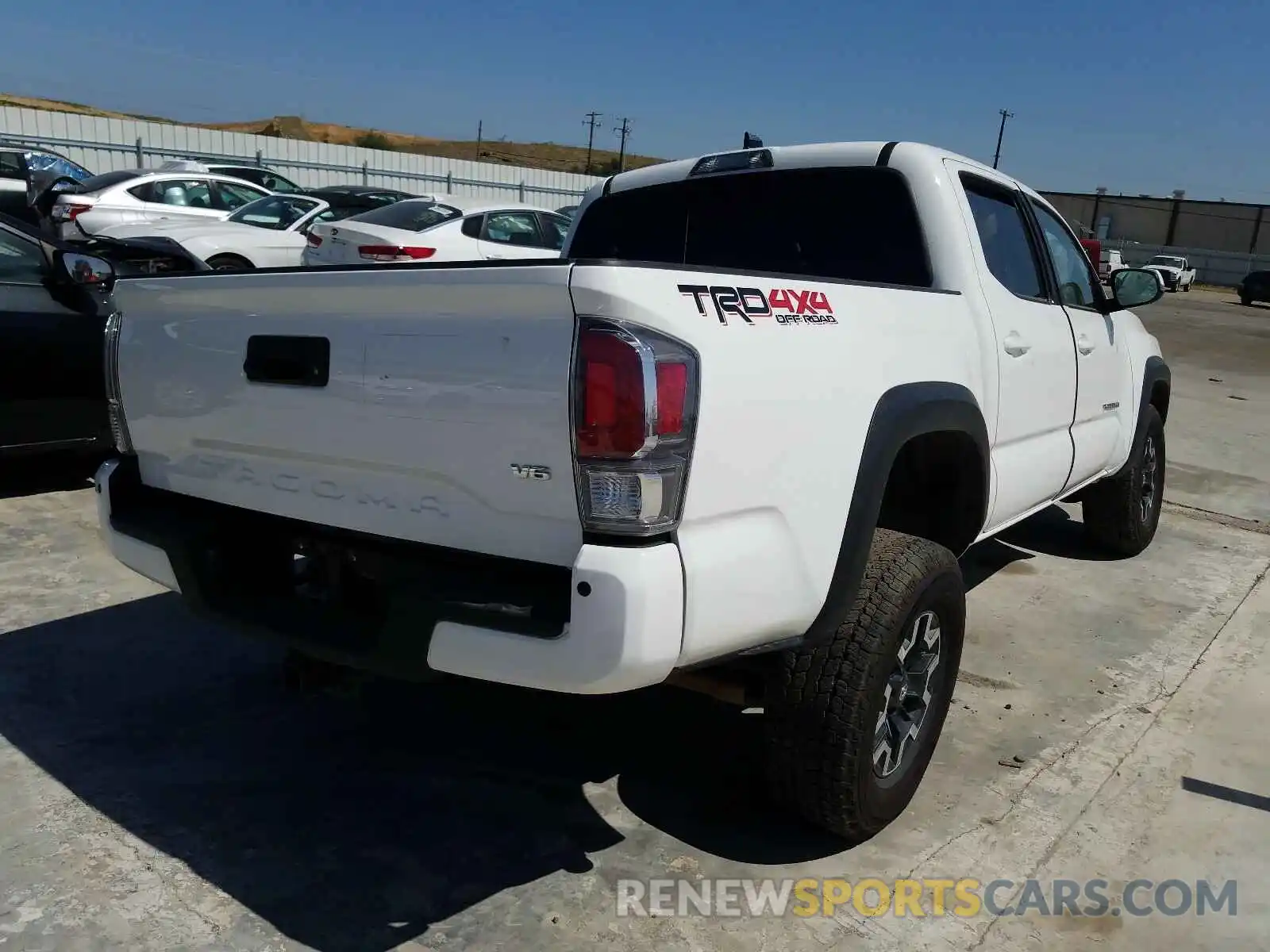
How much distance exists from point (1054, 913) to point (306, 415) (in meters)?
2.26

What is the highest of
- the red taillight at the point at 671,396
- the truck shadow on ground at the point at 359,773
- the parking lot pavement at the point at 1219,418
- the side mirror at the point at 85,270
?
the red taillight at the point at 671,396

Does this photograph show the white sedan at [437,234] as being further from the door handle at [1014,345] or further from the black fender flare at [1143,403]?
the door handle at [1014,345]

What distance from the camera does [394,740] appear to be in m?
3.41

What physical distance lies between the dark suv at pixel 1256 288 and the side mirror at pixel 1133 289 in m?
35.9

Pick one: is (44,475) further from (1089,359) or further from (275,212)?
(275,212)

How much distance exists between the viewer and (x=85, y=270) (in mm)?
5766

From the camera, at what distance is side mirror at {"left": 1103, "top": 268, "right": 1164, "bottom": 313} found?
15.4ft

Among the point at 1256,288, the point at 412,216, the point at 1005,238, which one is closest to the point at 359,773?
the point at 1005,238

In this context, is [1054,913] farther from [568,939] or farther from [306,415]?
[306,415]

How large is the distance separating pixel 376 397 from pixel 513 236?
9214 millimetres

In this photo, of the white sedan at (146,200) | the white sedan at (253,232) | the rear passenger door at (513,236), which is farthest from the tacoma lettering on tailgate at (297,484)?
the white sedan at (146,200)

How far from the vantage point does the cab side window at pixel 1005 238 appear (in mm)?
3721

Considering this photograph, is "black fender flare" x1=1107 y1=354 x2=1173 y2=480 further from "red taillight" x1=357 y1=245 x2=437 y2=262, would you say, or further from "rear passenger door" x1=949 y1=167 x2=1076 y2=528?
"red taillight" x1=357 y1=245 x2=437 y2=262

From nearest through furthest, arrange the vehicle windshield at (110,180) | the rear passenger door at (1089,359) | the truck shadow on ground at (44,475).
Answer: the rear passenger door at (1089,359), the truck shadow on ground at (44,475), the vehicle windshield at (110,180)
